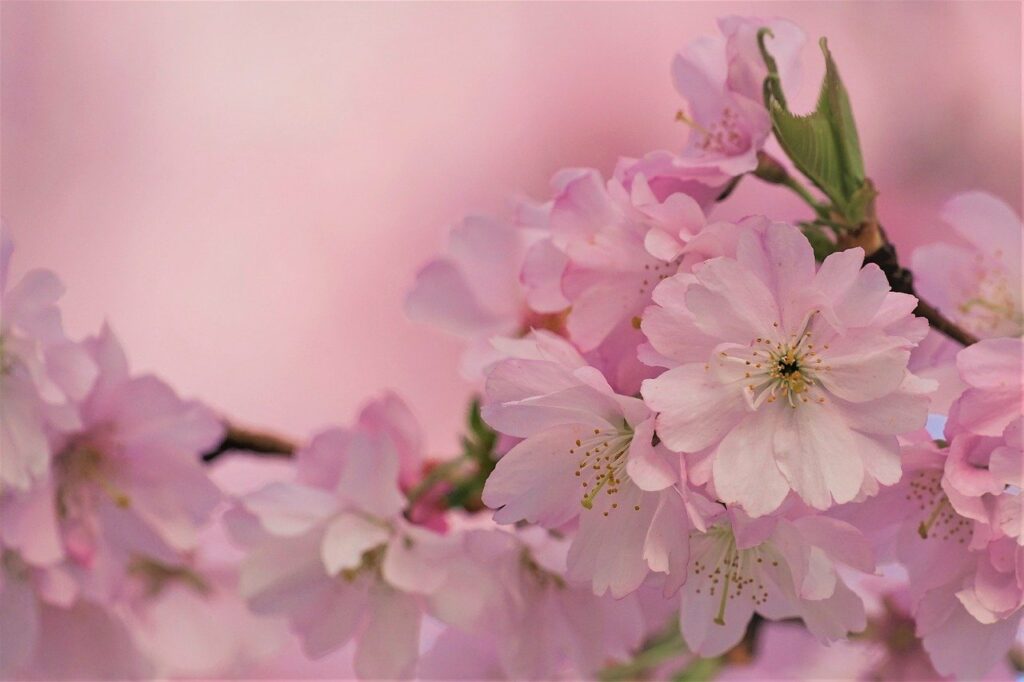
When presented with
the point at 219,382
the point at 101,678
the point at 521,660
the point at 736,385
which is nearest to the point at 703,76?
the point at 736,385

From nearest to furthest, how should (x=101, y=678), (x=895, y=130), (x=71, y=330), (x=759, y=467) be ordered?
(x=759, y=467), (x=71, y=330), (x=101, y=678), (x=895, y=130)

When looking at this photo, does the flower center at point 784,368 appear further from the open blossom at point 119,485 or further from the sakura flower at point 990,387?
Answer: the open blossom at point 119,485

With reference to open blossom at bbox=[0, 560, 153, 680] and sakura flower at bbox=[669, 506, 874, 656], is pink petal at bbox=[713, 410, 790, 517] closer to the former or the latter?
sakura flower at bbox=[669, 506, 874, 656]

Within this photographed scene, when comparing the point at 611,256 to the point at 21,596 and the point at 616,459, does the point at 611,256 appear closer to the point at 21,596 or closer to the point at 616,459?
the point at 616,459

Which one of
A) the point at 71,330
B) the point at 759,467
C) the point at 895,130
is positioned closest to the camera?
the point at 759,467

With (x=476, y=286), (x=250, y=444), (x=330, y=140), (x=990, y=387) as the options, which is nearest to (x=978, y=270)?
(x=990, y=387)

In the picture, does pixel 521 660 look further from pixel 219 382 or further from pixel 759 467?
pixel 219 382

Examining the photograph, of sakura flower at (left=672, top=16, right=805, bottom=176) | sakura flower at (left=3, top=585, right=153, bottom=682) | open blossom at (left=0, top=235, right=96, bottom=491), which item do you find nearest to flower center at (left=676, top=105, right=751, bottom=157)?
sakura flower at (left=672, top=16, right=805, bottom=176)
